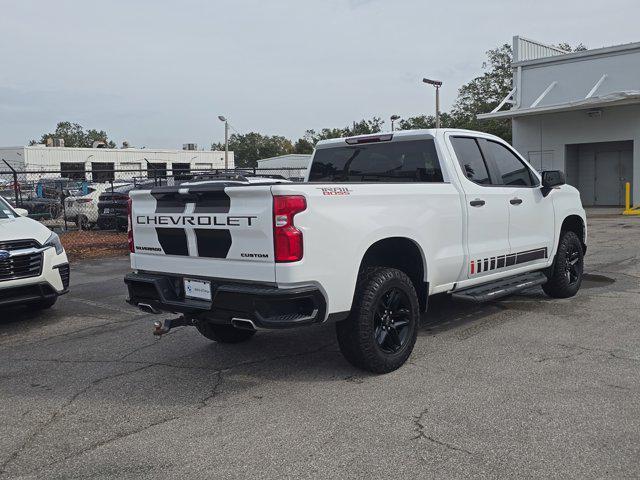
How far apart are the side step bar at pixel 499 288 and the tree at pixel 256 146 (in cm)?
9098

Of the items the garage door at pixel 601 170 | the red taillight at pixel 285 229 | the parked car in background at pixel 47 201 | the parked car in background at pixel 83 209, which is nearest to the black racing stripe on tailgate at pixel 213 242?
the red taillight at pixel 285 229

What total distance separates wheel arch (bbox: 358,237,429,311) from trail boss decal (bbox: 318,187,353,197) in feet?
2.05

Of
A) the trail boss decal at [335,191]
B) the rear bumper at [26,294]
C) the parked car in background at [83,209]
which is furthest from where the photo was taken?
the parked car in background at [83,209]

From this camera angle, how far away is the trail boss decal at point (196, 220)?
4.54 metres

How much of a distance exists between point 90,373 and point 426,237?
311 centimetres

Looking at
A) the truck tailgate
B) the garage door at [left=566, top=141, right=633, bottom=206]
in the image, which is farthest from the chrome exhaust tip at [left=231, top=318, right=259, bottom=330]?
the garage door at [left=566, top=141, right=633, bottom=206]

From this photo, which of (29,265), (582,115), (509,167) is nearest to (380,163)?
(509,167)

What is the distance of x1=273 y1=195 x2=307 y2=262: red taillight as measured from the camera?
14.3ft

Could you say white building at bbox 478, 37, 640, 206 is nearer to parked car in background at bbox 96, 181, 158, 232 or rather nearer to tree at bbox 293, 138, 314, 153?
parked car in background at bbox 96, 181, 158, 232

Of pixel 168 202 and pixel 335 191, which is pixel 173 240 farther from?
pixel 335 191

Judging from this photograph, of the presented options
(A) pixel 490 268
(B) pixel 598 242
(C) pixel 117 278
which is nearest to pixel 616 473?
(A) pixel 490 268

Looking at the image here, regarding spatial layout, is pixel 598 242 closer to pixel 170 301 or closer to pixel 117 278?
pixel 117 278

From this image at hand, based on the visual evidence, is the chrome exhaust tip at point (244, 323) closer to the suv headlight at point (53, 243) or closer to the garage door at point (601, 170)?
the suv headlight at point (53, 243)

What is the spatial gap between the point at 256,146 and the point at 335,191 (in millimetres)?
97833
